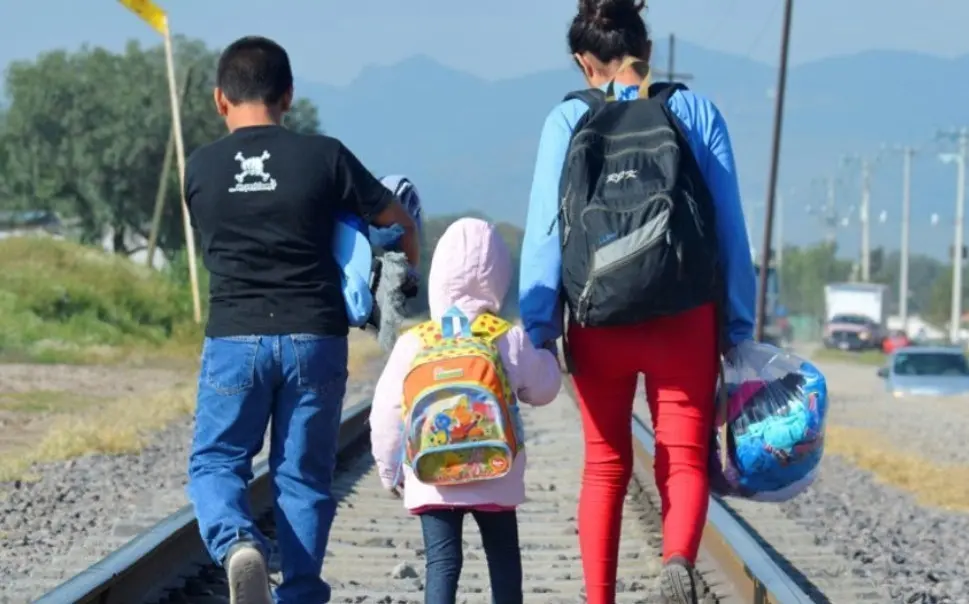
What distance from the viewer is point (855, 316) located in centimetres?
8231

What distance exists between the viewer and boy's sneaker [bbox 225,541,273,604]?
15.4ft

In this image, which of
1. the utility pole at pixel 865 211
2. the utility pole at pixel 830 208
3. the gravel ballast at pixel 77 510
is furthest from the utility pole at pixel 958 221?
the gravel ballast at pixel 77 510

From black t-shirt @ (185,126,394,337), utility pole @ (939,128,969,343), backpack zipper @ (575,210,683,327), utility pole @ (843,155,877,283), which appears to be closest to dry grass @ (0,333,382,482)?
black t-shirt @ (185,126,394,337)

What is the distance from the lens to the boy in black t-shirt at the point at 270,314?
4820 mm

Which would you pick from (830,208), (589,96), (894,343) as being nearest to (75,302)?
(589,96)

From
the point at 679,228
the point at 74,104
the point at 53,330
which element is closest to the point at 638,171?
the point at 679,228

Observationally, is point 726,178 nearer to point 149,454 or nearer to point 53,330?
point 149,454

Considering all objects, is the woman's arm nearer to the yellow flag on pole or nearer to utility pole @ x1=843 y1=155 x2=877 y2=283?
the yellow flag on pole

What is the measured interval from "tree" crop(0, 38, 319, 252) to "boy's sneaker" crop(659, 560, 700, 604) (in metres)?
60.5

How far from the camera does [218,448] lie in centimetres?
499

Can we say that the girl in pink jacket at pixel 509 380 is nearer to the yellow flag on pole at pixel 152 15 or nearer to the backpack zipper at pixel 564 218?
the backpack zipper at pixel 564 218

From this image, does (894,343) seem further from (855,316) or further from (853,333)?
(855,316)

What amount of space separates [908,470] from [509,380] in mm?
8792

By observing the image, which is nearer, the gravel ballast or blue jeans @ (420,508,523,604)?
blue jeans @ (420,508,523,604)
